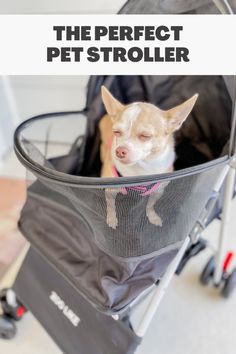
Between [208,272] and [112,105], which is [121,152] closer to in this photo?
[112,105]

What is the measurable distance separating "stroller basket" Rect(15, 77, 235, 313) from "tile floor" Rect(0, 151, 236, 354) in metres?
0.38

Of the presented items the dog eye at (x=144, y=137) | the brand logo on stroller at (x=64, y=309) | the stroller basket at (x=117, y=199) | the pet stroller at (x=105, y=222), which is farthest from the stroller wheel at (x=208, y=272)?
the dog eye at (x=144, y=137)

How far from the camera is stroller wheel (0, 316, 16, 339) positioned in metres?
1.01

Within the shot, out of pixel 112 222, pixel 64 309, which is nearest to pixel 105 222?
pixel 112 222

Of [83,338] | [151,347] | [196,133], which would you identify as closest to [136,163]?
[196,133]

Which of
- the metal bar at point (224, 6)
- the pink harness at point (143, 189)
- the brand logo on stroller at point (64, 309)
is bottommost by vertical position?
the brand logo on stroller at point (64, 309)

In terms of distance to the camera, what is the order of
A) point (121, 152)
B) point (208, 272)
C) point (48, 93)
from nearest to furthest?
point (121, 152), point (208, 272), point (48, 93)

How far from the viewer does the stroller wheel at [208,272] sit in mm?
1155

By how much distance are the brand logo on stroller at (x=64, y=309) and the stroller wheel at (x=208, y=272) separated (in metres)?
0.51

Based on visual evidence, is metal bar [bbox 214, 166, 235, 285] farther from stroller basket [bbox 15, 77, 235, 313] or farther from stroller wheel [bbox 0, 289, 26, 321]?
stroller wheel [bbox 0, 289, 26, 321]

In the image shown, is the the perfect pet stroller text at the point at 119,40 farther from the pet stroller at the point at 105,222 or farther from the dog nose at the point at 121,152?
the dog nose at the point at 121,152

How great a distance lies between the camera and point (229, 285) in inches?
43.4

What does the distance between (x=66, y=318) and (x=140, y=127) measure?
580 mm

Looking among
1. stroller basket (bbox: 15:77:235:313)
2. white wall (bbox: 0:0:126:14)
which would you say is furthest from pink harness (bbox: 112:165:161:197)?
white wall (bbox: 0:0:126:14)
